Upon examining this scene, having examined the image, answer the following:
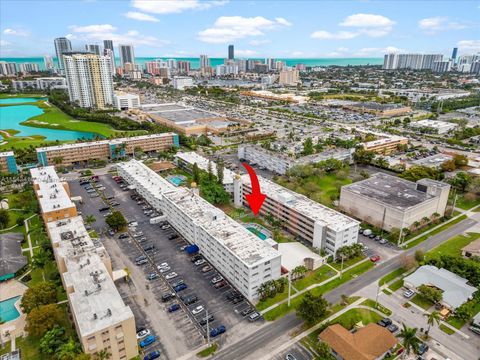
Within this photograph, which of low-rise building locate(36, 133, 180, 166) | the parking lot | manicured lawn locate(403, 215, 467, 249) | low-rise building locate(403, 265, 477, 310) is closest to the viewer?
the parking lot

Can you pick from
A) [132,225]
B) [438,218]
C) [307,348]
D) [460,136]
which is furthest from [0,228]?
[460,136]

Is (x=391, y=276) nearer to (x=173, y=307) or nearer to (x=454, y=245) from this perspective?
(x=454, y=245)

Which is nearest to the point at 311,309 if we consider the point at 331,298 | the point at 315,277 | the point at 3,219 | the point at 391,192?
the point at 331,298

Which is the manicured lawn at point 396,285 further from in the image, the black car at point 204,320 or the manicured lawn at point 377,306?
the black car at point 204,320

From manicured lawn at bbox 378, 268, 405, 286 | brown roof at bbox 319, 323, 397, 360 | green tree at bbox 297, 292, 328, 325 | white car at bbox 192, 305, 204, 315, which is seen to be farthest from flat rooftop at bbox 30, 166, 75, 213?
manicured lawn at bbox 378, 268, 405, 286

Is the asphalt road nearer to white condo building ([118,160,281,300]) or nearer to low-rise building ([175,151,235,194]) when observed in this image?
white condo building ([118,160,281,300])
